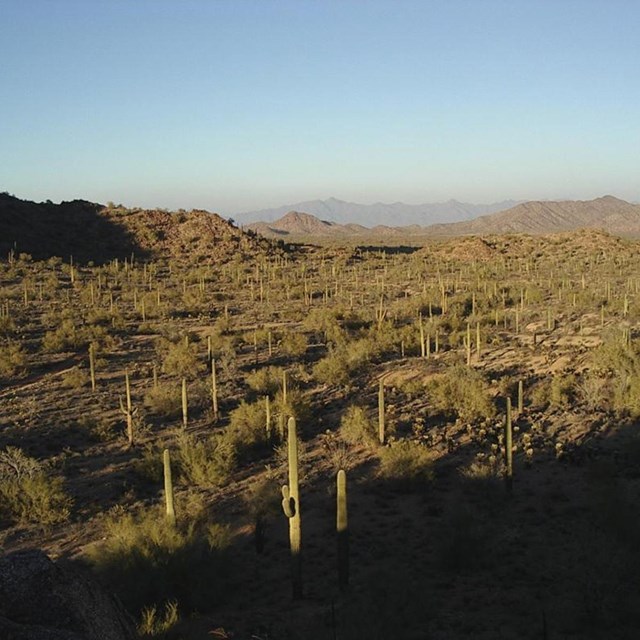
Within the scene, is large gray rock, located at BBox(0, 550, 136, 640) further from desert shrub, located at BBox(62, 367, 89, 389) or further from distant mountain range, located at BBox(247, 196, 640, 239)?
distant mountain range, located at BBox(247, 196, 640, 239)

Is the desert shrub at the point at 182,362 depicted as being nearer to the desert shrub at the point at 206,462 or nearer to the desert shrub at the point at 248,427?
the desert shrub at the point at 248,427

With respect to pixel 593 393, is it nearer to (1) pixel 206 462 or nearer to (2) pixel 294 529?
A: (1) pixel 206 462

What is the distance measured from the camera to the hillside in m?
53.9

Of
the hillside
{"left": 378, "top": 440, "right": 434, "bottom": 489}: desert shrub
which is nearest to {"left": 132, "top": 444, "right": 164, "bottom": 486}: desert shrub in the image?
{"left": 378, "top": 440, "right": 434, "bottom": 489}: desert shrub

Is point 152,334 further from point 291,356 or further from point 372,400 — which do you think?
point 372,400

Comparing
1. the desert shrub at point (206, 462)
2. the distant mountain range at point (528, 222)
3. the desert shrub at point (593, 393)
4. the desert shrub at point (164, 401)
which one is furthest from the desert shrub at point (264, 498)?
the distant mountain range at point (528, 222)

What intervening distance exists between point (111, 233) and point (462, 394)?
49736 millimetres

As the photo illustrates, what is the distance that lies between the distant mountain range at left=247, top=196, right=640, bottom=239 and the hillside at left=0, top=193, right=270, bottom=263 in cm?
8426

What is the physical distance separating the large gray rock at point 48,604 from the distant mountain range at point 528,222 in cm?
14490

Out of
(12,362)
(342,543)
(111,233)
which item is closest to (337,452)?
(342,543)

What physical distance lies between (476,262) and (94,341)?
39.8 meters

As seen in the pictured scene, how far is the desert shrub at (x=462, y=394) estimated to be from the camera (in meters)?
16.2

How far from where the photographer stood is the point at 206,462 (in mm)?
12875

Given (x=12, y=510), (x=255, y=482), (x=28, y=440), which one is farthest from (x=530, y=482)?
(x=28, y=440)
